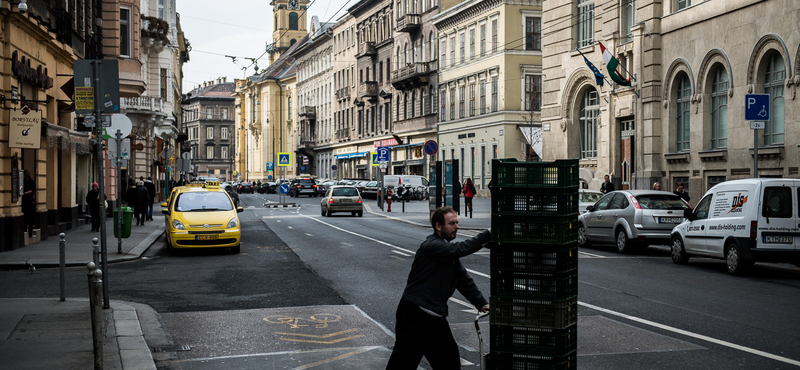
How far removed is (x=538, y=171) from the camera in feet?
19.9

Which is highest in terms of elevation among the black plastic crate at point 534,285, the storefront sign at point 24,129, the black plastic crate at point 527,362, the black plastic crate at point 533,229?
the storefront sign at point 24,129

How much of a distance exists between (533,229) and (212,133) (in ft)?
529

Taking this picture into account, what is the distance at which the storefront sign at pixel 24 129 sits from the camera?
19453 millimetres

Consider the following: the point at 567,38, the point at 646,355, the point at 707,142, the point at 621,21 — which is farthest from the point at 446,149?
the point at 646,355

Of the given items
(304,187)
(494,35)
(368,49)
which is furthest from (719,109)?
(368,49)

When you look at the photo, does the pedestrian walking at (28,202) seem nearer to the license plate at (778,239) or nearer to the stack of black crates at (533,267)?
the license plate at (778,239)

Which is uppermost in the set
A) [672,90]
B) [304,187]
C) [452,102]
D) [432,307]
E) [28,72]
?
[452,102]

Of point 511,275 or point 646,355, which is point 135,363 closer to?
point 511,275

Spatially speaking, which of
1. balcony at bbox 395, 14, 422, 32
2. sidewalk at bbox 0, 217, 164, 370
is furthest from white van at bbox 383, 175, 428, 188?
sidewalk at bbox 0, 217, 164, 370

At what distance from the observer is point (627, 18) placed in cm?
3488

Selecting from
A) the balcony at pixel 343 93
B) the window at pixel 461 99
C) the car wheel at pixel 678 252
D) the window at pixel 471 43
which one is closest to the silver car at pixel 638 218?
the car wheel at pixel 678 252

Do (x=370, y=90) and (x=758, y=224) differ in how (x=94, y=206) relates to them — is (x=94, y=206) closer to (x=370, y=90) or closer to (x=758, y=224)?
(x=758, y=224)

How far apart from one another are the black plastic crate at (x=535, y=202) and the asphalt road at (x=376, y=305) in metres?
2.28

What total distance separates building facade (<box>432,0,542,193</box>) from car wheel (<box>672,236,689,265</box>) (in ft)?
104
